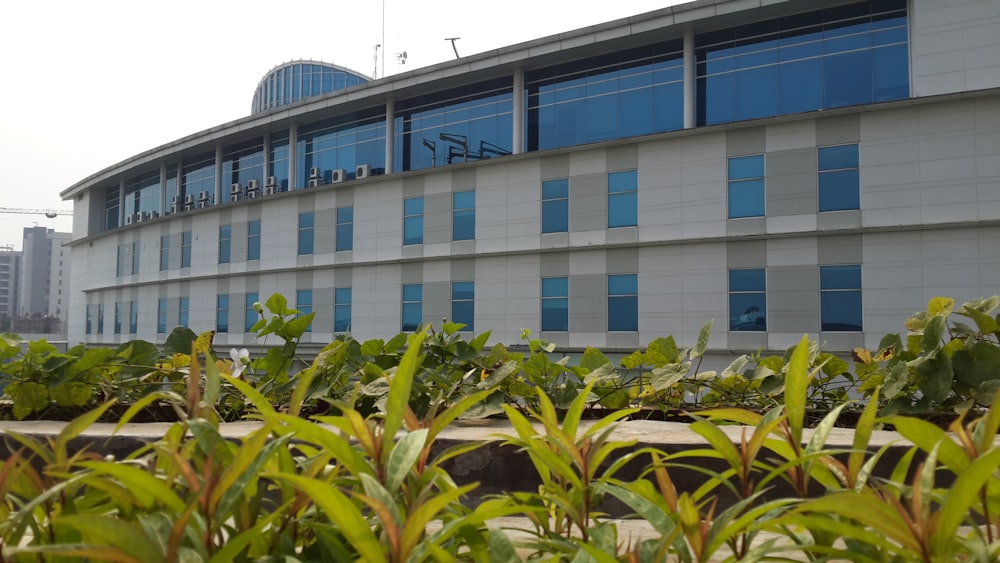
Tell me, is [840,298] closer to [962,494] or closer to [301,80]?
[962,494]

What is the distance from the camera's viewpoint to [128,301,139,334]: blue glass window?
30117 mm

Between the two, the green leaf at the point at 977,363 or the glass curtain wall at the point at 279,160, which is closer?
the green leaf at the point at 977,363

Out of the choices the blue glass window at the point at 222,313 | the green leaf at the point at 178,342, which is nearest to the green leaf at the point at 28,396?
the green leaf at the point at 178,342

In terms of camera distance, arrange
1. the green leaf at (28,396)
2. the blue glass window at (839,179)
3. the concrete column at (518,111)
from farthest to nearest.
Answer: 1. the concrete column at (518,111)
2. the blue glass window at (839,179)
3. the green leaf at (28,396)

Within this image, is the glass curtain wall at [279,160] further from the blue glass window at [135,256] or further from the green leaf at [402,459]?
the green leaf at [402,459]

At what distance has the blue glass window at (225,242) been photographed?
25859mm

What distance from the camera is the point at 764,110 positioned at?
16875mm

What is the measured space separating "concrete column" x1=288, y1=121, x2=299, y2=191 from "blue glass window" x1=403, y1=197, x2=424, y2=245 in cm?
620

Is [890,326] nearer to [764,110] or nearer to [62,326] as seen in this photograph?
[764,110]

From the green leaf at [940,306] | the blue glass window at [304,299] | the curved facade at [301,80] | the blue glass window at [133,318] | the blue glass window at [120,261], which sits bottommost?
the blue glass window at [133,318]

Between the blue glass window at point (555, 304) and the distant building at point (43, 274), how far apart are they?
502ft

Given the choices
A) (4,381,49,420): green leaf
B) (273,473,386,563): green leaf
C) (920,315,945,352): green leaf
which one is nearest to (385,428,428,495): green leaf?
(273,473,386,563): green leaf

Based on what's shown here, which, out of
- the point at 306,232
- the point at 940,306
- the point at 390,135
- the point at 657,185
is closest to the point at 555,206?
the point at 657,185

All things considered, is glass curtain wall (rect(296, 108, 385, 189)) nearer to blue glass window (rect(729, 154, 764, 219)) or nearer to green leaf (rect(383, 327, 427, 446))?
blue glass window (rect(729, 154, 764, 219))
